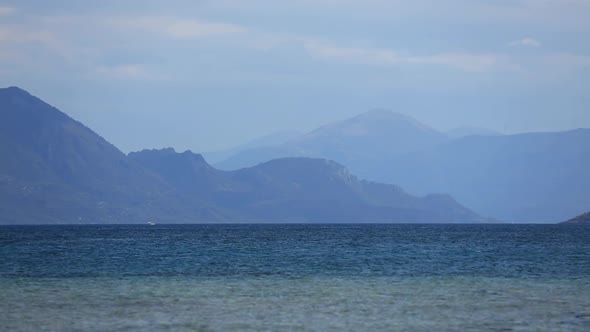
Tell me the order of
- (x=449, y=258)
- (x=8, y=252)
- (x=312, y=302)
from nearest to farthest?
(x=312, y=302)
(x=449, y=258)
(x=8, y=252)

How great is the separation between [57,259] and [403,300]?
64.9 metres

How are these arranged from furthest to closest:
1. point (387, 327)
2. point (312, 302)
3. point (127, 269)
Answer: point (127, 269) < point (312, 302) < point (387, 327)

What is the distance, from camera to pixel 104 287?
7900 centimetres

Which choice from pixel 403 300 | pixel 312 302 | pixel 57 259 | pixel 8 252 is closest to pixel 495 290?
pixel 403 300

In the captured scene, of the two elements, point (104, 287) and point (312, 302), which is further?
point (104, 287)

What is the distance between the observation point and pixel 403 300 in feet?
224

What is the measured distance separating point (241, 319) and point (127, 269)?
4390 cm

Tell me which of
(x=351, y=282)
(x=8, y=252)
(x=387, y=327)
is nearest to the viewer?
(x=387, y=327)

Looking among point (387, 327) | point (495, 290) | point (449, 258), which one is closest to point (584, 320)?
point (387, 327)

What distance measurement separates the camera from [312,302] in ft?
220

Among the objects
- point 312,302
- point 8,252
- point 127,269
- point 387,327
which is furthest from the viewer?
point 8,252

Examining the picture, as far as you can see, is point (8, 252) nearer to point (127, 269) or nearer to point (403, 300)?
point (127, 269)

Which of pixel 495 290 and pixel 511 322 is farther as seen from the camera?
pixel 495 290

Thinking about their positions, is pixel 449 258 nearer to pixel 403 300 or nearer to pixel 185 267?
pixel 185 267
